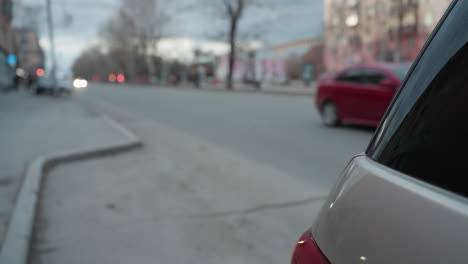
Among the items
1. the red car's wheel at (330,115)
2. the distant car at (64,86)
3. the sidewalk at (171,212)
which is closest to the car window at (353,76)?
the red car's wheel at (330,115)

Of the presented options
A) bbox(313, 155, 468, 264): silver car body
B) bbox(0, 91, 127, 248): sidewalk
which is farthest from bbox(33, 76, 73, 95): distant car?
bbox(313, 155, 468, 264): silver car body

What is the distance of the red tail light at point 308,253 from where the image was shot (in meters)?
1.13

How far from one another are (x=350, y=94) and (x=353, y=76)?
1.42 ft

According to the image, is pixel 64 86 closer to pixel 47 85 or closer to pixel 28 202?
pixel 47 85

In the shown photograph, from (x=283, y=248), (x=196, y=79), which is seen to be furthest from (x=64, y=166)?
(x=196, y=79)

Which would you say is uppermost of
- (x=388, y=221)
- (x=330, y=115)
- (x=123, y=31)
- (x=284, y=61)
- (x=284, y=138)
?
(x=123, y=31)

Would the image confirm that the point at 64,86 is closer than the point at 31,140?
No

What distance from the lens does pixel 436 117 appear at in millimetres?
936

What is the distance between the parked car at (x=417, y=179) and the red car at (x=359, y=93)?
6.70 metres

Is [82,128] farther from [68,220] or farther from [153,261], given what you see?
[153,261]

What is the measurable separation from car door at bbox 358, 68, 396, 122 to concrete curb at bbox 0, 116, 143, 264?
4.78m

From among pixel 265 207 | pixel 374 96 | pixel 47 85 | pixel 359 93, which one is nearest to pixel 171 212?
pixel 265 207

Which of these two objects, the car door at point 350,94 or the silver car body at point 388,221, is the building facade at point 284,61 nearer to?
the car door at point 350,94

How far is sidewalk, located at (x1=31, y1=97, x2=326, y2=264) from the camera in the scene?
9.46 feet
